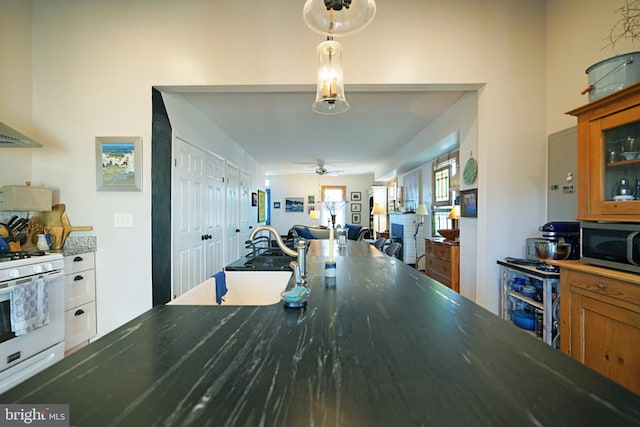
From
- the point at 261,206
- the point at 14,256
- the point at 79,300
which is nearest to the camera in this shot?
the point at 14,256

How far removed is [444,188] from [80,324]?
5304 millimetres

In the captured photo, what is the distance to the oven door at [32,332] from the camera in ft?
5.65

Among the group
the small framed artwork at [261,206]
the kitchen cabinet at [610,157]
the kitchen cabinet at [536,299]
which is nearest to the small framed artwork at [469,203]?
the kitchen cabinet at [536,299]

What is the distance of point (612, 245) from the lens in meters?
1.61

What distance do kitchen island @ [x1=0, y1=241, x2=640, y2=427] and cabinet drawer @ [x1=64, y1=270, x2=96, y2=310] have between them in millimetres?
1932

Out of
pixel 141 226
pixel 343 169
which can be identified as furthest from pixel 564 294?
pixel 343 169

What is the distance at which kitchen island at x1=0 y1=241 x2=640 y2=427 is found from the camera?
50 cm

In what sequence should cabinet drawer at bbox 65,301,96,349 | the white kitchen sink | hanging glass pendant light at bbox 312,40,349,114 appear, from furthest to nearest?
cabinet drawer at bbox 65,301,96,349
the white kitchen sink
hanging glass pendant light at bbox 312,40,349,114

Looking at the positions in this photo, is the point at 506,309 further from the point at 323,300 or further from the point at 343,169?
the point at 343,169

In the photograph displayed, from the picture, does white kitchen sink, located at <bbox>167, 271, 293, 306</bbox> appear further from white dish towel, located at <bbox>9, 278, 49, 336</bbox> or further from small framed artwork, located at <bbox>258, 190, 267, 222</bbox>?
small framed artwork, located at <bbox>258, 190, 267, 222</bbox>

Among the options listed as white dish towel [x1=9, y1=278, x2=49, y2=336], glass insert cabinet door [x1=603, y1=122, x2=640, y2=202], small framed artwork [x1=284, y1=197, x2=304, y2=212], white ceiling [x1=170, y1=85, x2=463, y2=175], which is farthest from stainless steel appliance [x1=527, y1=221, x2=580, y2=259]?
small framed artwork [x1=284, y1=197, x2=304, y2=212]

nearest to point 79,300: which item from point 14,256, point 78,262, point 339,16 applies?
point 78,262

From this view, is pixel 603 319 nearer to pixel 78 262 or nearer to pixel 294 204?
pixel 78 262

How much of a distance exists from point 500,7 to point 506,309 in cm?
261
